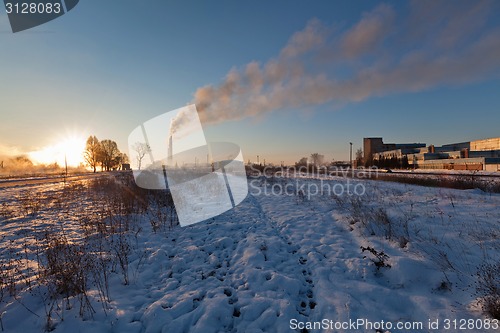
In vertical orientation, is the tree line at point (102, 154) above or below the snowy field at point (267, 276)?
above

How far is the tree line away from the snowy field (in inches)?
2468

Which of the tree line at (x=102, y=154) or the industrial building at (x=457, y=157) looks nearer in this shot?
the industrial building at (x=457, y=157)

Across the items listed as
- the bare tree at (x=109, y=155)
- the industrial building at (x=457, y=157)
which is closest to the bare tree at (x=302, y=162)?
the industrial building at (x=457, y=157)

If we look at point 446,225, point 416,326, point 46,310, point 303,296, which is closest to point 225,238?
point 303,296

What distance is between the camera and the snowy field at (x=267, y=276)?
3.18 m

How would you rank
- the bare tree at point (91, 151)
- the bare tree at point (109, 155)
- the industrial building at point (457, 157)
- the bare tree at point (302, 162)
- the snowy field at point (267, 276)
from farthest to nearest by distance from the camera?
the bare tree at point (302, 162) → the bare tree at point (109, 155) → the bare tree at point (91, 151) → the industrial building at point (457, 157) → the snowy field at point (267, 276)

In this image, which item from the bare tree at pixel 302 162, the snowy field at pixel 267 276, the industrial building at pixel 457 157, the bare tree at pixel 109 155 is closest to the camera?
the snowy field at pixel 267 276

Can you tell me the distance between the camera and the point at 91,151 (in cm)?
6006

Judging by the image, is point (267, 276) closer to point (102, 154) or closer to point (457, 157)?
point (102, 154)

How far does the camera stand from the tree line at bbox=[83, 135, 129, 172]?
59.8 m

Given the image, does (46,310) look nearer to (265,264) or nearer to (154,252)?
(154,252)

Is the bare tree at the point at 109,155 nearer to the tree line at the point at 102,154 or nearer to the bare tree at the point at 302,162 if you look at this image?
the tree line at the point at 102,154

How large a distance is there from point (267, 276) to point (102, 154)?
71126 millimetres

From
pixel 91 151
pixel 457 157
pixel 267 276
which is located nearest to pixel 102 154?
pixel 91 151
